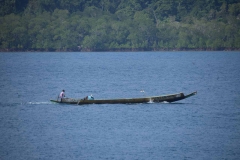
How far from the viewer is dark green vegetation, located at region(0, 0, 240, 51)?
18018 cm

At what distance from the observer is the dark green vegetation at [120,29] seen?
180 metres

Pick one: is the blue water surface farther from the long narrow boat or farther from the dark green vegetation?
the dark green vegetation

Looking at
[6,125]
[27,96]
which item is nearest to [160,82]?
[27,96]

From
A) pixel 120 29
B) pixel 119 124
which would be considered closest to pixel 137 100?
pixel 119 124

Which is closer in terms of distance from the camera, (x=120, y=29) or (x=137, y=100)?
(x=137, y=100)

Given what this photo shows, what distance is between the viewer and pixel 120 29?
18425cm

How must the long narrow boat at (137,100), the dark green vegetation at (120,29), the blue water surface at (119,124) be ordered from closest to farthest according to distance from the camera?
the blue water surface at (119,124) → the long narrow boat at (137,100) → the dark green vegetation at (120,29)

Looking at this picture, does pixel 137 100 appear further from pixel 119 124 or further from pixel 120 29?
pixel 120 29

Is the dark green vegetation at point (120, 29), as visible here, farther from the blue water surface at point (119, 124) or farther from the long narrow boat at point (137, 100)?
the long narrow boat at point (137, 100)

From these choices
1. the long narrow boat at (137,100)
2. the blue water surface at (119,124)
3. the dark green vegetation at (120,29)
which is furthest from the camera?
the dark green vegetation at (120,29)

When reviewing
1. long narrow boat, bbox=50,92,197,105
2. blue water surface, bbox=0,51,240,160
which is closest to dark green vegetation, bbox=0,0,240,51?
blue water surface, bbox=0,51,240,160

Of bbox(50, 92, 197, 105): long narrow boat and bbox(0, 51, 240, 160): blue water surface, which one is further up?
bbox(50, 92, 197, 105): long narrow boat

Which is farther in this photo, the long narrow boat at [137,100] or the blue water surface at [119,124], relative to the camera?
the long narrow boat at [137,100]

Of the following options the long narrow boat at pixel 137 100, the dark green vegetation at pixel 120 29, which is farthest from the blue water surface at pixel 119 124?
the dark green vegetation at pixel 120 29
